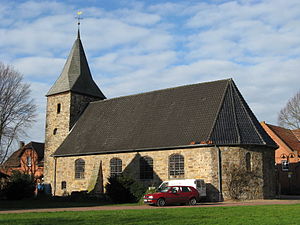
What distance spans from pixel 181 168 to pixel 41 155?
1079 inches

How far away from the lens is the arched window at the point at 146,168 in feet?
101

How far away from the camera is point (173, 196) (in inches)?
906

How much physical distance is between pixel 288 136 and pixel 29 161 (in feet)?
109

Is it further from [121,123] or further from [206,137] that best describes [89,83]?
[206,137]

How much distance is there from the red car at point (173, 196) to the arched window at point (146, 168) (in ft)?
22.3

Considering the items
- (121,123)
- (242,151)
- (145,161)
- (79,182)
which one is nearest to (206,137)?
(242,151)

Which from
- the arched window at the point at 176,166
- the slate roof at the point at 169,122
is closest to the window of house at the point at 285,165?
the slate roof at the point at 169,122

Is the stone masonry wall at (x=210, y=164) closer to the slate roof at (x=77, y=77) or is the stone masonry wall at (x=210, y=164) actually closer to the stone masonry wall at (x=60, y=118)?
the stone masonry wall at (x=60, y=118)

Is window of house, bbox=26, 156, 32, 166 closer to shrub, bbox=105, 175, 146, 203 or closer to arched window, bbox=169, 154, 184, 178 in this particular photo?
shrub, bbox=105, 175, 146, 203

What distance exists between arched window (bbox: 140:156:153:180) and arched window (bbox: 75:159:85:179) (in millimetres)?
6495

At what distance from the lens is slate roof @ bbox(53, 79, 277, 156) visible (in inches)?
1144

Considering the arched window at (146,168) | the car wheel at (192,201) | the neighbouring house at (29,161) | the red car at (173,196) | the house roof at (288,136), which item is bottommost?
the car wheel at (192,201)

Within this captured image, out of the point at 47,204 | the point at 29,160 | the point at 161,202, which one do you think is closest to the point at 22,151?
the point at 29,160

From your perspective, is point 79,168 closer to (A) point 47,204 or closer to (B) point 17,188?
(B) point 17,188
